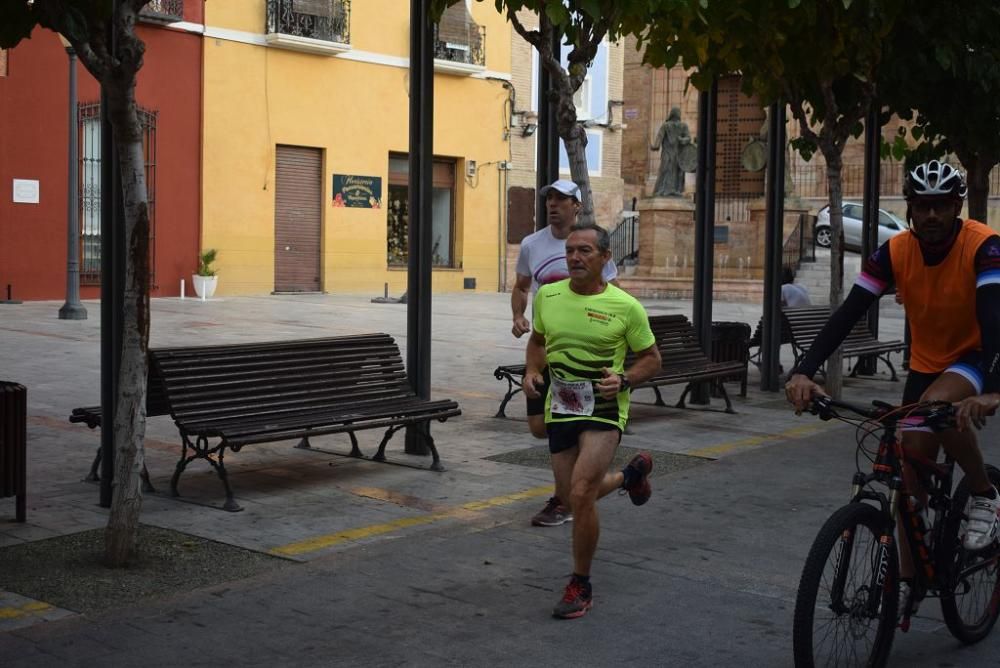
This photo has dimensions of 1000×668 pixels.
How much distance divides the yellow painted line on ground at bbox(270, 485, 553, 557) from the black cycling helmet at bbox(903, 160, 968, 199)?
139 inches

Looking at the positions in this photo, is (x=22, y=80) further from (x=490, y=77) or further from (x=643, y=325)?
(x=643, y=325)

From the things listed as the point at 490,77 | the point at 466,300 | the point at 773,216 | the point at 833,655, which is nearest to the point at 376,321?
the point at 466,300

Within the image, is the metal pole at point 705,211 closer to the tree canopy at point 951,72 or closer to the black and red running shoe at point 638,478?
the tree canopy at point 951,72

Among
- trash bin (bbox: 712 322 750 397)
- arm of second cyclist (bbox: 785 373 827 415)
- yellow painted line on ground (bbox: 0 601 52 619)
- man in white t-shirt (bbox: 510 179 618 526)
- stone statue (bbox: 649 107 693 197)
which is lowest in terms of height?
yellow painted line on ground (bbox: 0 601 52 619)

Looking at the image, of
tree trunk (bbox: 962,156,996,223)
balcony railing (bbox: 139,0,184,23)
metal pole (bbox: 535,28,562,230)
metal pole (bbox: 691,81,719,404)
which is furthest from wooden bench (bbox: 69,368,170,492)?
balcony railing (bbox: 139,0,184,23)

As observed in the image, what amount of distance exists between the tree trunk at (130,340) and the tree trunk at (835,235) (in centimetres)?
807

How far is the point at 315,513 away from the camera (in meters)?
7.75

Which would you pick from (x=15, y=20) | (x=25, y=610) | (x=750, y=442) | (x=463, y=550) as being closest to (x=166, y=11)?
(x=750, y=442)

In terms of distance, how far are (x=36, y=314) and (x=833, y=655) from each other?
798 inches

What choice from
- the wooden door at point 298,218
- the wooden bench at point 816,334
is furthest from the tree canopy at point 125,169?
the wooden door at point 298,218

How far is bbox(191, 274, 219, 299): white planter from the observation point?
28.7 metres

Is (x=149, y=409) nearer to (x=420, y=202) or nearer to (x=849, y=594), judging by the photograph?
(x=420, y=202)

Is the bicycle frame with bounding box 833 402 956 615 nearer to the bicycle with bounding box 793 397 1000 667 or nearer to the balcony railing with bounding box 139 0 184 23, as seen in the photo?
the bicycle with bounding box 793 397 1000 667

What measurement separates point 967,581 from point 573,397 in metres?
1.79
